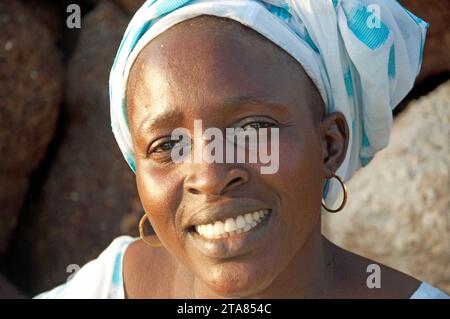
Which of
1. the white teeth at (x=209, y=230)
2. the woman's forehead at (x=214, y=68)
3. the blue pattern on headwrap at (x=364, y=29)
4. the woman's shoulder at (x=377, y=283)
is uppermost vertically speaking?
the blue pattern on headwrap at (x=364, y=29)

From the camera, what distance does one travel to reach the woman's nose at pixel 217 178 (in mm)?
1521

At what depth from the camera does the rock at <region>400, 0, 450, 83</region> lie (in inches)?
116

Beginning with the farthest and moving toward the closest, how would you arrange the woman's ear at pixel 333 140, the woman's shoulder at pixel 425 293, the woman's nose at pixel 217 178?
the woman's shoulder at pixel 425 293 → the woman's ear at pixel 333 140 → the woman's nose at pixel 217 178

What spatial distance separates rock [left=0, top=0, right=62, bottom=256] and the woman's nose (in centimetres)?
177

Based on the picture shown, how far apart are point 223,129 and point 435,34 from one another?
1.73 m

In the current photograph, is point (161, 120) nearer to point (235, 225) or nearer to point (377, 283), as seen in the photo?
point (235, 225)

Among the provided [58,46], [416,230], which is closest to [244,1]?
[416,230]

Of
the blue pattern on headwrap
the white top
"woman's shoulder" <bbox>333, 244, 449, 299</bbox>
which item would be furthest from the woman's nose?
the white top

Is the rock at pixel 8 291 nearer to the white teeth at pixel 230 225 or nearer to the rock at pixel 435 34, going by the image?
the white teeth at pixel 230 225

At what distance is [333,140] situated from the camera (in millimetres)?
1754

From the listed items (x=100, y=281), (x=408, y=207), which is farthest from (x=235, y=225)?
(x=408, y=207)

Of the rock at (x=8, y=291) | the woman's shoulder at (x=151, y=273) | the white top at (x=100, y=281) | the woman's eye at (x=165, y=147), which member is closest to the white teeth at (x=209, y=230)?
the woman's eye at (x=165, y=147)

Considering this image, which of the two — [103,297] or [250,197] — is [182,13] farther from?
[103,297]

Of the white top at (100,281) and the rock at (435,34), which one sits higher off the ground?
the rock at (435,34)
